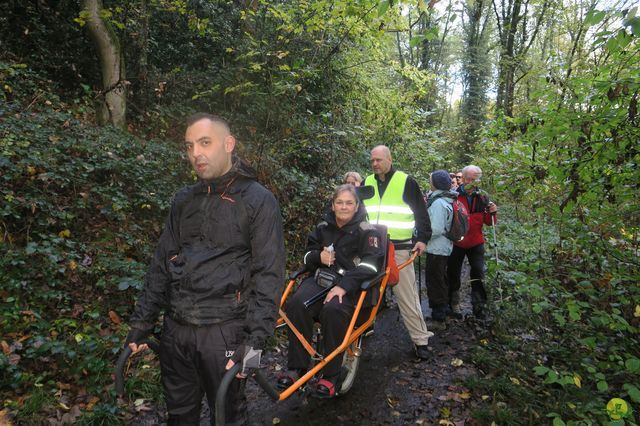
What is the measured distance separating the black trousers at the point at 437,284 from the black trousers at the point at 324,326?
2393mm

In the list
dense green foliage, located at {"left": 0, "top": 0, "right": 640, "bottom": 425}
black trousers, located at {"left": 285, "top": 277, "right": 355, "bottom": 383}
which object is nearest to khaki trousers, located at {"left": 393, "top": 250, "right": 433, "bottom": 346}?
dense green foliage, located at {"left": 0, "top": 0, "right": 640, "bottom": 425}

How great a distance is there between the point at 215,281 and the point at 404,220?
10.3 feet

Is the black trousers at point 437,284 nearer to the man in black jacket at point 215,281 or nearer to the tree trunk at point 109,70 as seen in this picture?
the man in black jacket at point 215,281

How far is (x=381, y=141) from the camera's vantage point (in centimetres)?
1122

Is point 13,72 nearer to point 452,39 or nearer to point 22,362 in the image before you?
point 22,362

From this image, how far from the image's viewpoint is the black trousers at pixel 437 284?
5754 mm

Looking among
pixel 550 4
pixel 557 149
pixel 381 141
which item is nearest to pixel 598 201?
pixel 557 149

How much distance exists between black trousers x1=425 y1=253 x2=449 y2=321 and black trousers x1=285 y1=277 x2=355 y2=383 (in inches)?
94.2

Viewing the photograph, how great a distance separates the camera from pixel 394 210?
496cm

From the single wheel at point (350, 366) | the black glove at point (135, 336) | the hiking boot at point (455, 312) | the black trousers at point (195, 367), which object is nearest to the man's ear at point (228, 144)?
the black trousers at point (195, 367)

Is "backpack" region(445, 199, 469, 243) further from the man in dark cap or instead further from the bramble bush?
the bramble bush

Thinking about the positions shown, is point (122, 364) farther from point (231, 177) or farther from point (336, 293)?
point (336, 293)

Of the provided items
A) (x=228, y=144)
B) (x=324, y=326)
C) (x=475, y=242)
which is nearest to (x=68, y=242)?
(x=324, y=326)

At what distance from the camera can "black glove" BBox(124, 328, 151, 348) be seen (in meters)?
2.51
